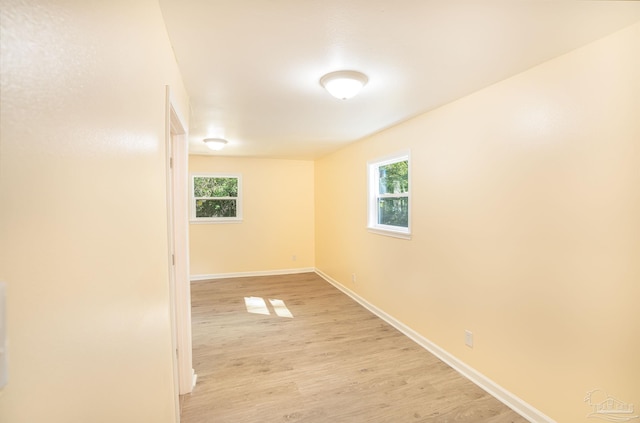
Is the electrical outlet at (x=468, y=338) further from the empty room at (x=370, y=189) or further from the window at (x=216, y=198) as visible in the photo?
the window at (x=216, y=198)

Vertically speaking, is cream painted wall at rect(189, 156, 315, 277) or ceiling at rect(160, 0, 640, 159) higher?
ceiling at rect(160, 0, 640, 159)

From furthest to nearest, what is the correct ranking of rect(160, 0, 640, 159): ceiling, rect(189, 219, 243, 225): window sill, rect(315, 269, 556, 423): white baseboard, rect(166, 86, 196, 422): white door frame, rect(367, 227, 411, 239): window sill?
rect(189, 219, 243, 225): window sill < rect(367, 227, 411, 239): window sill < rect(166, 86, 196, 422): white door frame < rect(315, 269, 556, 423): white baseboard < rect(160, 0, 640, 159): ceiling

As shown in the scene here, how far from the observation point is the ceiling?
1.32m

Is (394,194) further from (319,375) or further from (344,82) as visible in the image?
(319,375)

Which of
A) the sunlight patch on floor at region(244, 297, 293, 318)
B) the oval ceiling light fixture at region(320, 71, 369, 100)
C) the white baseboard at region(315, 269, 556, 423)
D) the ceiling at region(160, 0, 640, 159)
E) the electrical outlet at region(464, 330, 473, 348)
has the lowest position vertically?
the sunlight patch on floor at region(244, 297, 293, 318)

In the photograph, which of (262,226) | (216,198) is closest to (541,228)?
(262,226)

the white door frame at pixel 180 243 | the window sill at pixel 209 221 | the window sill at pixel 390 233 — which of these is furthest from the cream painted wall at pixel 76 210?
the window sill at pixel 209 221

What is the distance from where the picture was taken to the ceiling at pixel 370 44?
132 cm

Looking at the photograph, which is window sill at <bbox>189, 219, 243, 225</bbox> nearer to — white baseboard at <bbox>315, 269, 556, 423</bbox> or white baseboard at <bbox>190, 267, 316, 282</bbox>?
white baseboard at <bbox>190, 267, 316, 282</bbox>

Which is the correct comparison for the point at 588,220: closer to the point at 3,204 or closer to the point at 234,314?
the point at 3,204

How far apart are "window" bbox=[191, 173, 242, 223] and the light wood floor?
2.08 metres

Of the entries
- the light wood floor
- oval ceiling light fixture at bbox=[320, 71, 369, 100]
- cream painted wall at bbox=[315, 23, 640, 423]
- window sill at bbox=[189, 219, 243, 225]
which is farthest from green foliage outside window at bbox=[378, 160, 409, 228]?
window sill at bbox=[189, 219, 243, 225]

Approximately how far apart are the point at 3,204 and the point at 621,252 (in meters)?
2.35

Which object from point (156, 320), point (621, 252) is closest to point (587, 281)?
point (621, 252)
